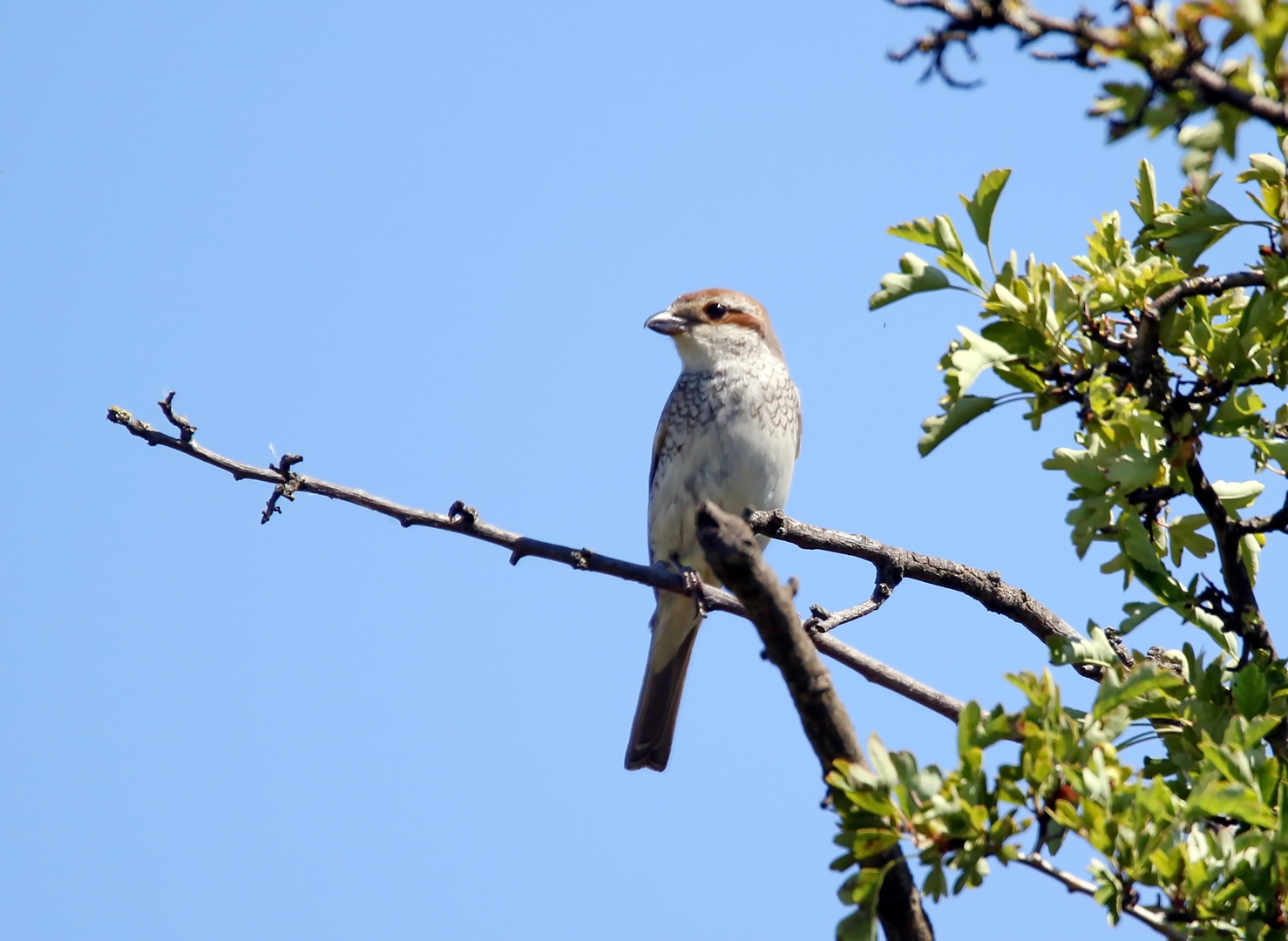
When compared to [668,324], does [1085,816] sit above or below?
below

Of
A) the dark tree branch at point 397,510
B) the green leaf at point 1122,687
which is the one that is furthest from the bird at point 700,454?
the green leaf at point 1122,687

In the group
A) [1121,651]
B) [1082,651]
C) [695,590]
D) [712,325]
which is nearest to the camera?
[1082,651]

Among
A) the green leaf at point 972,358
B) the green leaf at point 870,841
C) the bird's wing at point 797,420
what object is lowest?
the green leaf at point 870,841

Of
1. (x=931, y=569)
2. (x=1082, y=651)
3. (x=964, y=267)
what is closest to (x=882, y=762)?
(x=1082, y=651)

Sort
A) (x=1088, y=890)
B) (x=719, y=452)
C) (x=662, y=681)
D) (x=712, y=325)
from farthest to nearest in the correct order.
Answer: (x=712, y=325), (x=662, y=681), (x=719, y=452), (x=1088, y=890)

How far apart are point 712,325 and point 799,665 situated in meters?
4.88

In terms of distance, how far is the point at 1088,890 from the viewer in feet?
7.43

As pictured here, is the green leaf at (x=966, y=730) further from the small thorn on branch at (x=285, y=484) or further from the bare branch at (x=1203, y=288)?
the small thorn on branch at (x=285, y=484)

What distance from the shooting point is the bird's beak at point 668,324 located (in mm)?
7266

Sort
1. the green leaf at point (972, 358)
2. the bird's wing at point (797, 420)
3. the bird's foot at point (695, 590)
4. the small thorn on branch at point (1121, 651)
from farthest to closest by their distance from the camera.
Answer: the bird's wing at point (797, 420), the bird's foot at point (695, 590), the small thorn on branch at point (1121, 651), the green leaf at point (972, 358)

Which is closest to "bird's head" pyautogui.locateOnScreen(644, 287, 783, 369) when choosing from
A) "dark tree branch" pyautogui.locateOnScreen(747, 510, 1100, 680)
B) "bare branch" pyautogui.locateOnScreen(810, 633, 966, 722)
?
"dark tree branch" pyautogui.locateOnScreen(747, 510, 1100, 680)

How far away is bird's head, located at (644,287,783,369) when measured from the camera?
7.13 meters

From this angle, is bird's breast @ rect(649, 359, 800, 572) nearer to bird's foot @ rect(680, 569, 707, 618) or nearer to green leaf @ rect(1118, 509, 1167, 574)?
bird's foot @ rect(680, 569, 707, 618)

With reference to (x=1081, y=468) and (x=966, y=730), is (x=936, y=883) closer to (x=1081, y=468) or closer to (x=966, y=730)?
(x=966, y=730)
